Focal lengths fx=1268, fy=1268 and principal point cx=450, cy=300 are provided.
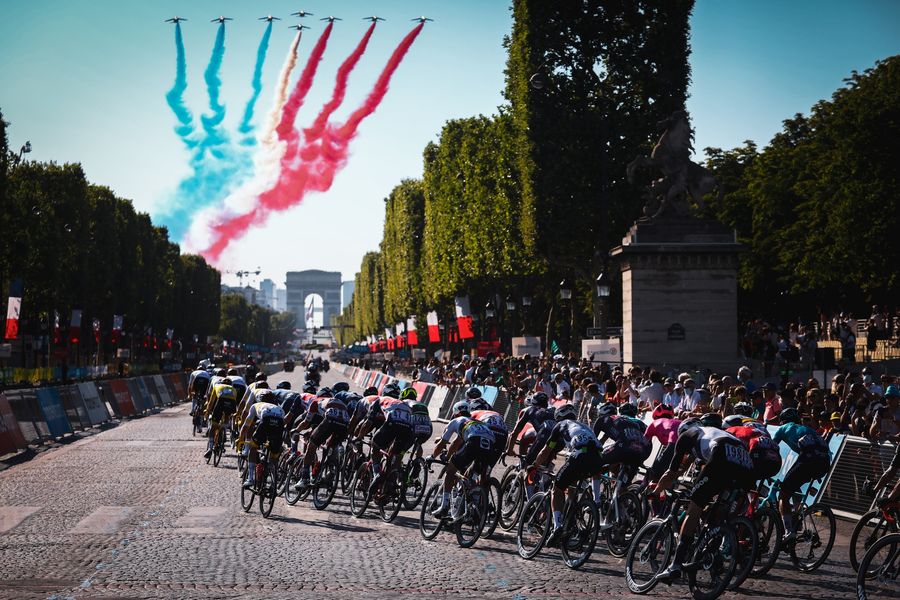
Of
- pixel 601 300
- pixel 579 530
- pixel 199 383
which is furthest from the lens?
pixel 601 300

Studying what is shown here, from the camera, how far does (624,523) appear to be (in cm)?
1459

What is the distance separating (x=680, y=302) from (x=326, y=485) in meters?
18.8

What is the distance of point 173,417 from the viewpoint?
4447 cm

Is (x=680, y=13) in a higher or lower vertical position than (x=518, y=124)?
higher

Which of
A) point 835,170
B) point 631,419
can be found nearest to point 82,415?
point 631,419

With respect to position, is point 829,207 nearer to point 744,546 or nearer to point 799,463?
point 799,463

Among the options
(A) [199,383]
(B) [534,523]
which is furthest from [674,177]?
(B) [534,523]

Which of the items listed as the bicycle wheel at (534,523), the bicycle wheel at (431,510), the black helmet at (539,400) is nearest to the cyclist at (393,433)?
the bicycle wheel at (431,510)

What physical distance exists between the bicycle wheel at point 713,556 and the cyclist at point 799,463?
225 centimetres

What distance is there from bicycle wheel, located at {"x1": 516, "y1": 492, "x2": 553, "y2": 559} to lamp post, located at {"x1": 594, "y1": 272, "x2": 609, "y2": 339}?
25098mm

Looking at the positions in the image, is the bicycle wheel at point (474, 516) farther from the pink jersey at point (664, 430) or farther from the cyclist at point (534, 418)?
the pink jersey at point (664, 430)

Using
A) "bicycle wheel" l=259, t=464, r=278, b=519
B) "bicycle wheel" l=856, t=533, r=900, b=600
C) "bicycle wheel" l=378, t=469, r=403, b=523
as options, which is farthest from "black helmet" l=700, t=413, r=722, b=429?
"bicycle wheel" l=259, t=464, r=278, b=519

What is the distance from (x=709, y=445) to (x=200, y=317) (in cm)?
13477

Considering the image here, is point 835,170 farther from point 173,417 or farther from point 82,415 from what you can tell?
point 82,415
